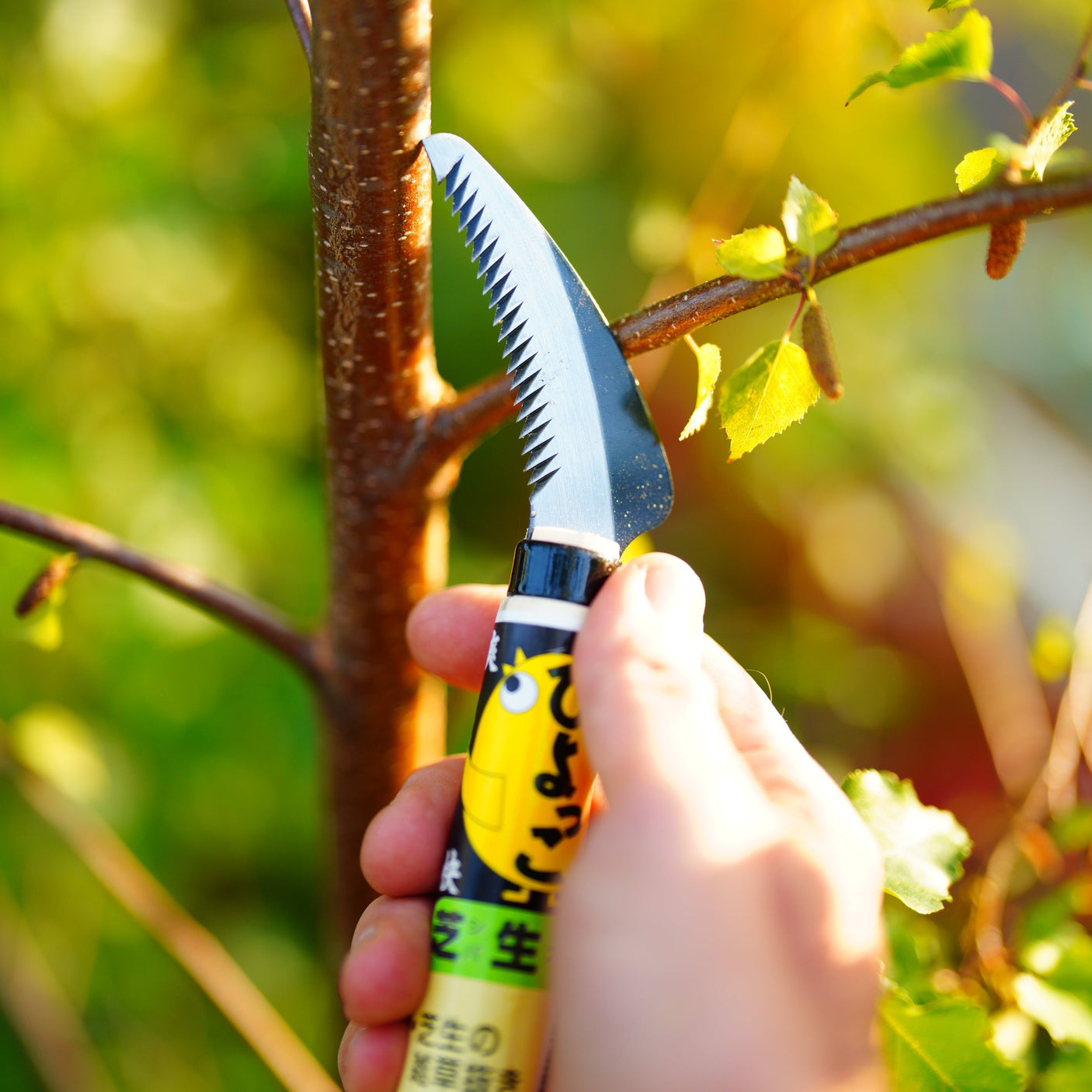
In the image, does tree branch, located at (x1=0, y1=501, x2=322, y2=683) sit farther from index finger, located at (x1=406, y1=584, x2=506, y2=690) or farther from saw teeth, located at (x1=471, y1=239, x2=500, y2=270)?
saw teeth, located at (x1=471, y1=239, x2=500, y2=270)

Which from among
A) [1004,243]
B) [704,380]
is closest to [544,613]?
[704,380]

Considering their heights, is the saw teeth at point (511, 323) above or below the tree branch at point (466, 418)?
above

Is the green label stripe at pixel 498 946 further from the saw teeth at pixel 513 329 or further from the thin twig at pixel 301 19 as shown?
the thin twig at pixel 301 19

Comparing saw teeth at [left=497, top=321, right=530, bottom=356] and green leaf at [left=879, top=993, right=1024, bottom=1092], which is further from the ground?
saw teeth at [left=497, top=321, right=530, bottom=356]

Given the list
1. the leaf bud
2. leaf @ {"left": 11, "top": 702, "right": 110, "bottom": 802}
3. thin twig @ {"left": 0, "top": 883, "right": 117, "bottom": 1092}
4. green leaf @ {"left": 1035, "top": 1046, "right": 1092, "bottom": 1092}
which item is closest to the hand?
green leaf @ {"left": 1035, "top": 1046, "right": 1092, "bottom": 1092}

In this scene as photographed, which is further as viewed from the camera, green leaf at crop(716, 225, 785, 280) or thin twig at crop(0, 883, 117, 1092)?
thin twig at crop(0, 883, 117, 1092)

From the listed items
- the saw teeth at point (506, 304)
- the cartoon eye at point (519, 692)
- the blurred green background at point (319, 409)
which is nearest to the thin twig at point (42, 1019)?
the blurred green background at point (319, 409)

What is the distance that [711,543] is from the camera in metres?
1.18

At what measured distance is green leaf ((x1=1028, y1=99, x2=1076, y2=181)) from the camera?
0.32 m

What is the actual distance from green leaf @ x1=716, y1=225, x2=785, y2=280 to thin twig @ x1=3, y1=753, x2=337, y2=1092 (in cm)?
64

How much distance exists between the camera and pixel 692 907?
1.04ft

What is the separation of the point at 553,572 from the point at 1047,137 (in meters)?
0.27

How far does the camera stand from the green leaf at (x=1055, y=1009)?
0.45m

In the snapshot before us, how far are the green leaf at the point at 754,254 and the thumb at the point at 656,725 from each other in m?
0.14
